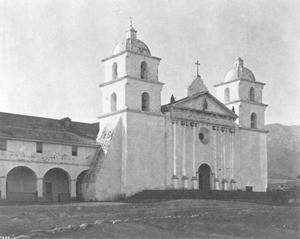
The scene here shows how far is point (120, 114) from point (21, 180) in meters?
8.70

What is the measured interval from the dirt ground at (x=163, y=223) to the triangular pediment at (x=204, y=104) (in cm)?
1627

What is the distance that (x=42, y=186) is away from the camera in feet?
128

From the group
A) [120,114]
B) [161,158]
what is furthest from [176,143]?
[120,114]

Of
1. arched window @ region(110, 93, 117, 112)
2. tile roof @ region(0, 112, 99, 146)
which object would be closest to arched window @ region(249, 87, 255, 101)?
arched window @ region(110, 93, 117, 112)

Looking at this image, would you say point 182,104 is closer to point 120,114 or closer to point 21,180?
point 120,114

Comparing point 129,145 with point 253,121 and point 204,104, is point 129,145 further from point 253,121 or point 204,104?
point 253,121

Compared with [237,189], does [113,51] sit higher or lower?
higher

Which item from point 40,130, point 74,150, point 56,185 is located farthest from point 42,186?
point 40,130

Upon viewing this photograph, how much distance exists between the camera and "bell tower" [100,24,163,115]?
1633 inches

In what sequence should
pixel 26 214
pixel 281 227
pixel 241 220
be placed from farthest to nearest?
1. pixel 26 214
2. pixel 241 220
3. pixel 281 227

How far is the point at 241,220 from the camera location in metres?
24.2

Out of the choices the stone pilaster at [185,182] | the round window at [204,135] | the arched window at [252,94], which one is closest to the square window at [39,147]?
the stone pilaster at [185,182]

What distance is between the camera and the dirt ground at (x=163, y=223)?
1970 centimetres

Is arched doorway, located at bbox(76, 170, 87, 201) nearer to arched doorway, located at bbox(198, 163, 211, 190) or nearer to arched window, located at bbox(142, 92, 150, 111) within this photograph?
arched window, located at bbox(142, 92, 150, 111)
